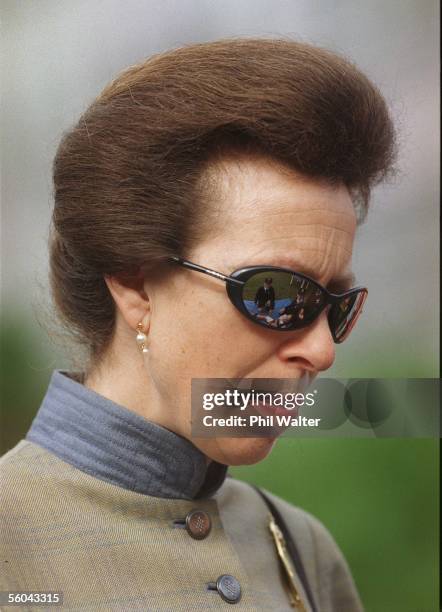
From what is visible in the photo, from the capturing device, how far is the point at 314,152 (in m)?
1.11

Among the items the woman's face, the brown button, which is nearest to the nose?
the woman's face

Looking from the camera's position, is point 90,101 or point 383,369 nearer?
point 90,101

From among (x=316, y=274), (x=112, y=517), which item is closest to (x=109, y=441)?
(x=112, y=517)

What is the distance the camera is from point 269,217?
1094 mm

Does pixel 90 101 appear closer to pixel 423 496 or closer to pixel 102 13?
pixel 102 13

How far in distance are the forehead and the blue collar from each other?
0.83 ft

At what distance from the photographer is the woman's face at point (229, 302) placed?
3.58 ft

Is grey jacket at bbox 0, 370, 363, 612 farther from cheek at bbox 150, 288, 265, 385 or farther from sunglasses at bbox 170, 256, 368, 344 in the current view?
sunglasses at bbox 170, 256, 368, 344

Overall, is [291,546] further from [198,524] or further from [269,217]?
[269,217]

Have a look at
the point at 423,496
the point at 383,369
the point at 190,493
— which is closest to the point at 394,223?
the point at 383,369

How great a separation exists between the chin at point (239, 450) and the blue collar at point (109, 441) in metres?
0.04

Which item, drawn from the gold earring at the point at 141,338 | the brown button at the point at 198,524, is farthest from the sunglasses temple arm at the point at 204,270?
the brown button at the point at 198,524

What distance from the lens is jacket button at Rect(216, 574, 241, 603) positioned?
3.74 ft

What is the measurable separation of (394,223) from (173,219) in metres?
0.70
